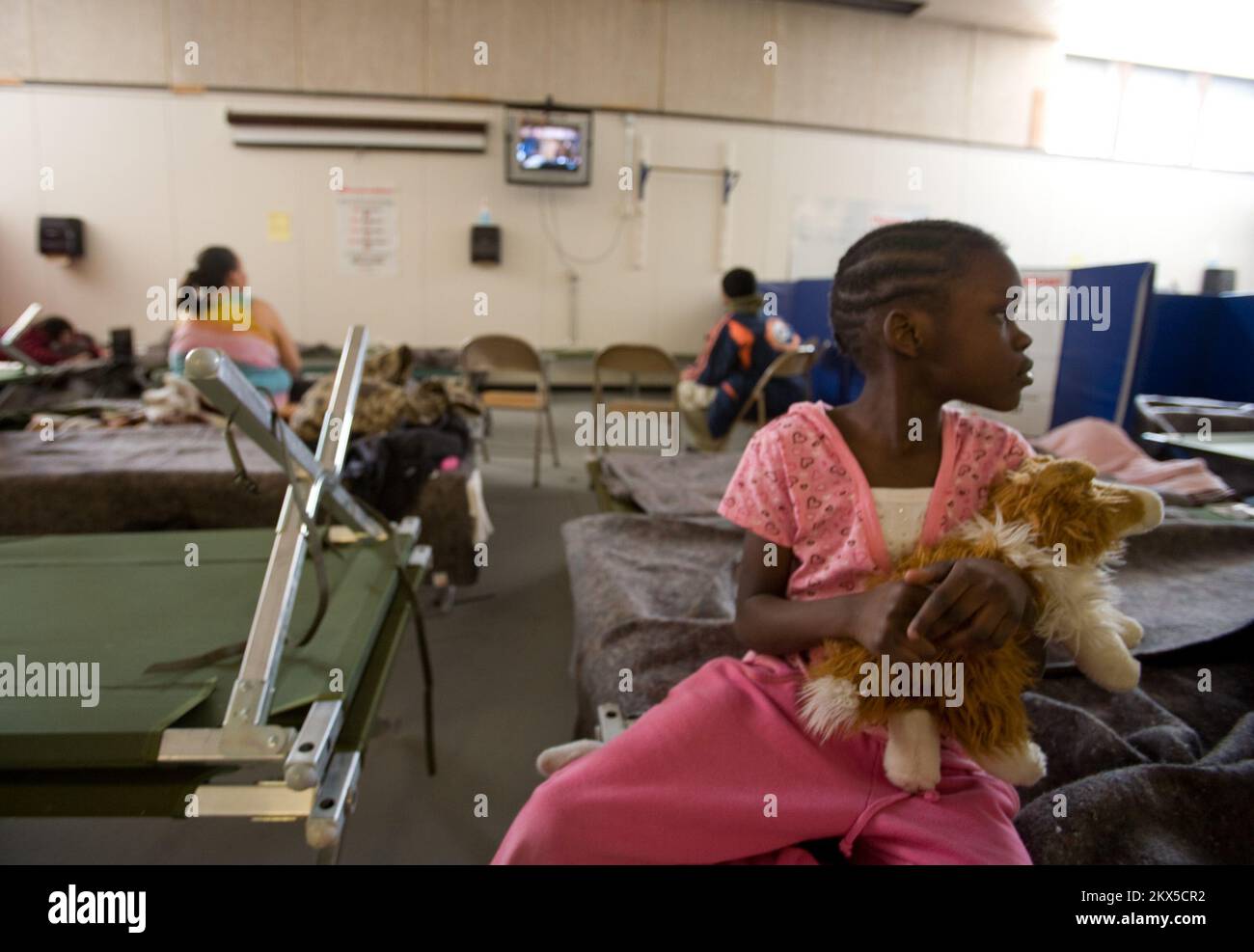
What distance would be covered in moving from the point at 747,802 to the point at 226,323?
279cm

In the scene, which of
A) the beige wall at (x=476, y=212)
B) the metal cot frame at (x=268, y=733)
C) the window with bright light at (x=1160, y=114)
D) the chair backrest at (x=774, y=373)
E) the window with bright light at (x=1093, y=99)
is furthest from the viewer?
the beige wall at (x=476, y=212)

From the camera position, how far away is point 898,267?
2.53ft

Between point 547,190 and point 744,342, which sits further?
point 547,190

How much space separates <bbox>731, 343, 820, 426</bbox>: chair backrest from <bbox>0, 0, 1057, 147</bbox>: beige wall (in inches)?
90.4

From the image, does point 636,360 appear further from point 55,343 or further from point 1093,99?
point 55,343

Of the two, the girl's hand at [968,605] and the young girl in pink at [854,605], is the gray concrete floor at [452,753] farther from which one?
the girl's hand at [968,605]

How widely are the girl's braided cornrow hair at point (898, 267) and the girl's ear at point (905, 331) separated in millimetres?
21

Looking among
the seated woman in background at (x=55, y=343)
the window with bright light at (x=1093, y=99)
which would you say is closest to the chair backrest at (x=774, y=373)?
the window with bright light at (x=1093, y=99)

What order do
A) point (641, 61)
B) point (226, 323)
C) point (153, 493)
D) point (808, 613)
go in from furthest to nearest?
point (641, 61), point (226, 323), point (153, 493), point (808, 613)

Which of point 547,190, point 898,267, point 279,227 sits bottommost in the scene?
point 898,267

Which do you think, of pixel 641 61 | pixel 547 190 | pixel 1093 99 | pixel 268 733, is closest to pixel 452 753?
pixel 268 733

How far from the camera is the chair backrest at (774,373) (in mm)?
2943

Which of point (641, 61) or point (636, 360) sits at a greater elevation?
point (641, 61)
